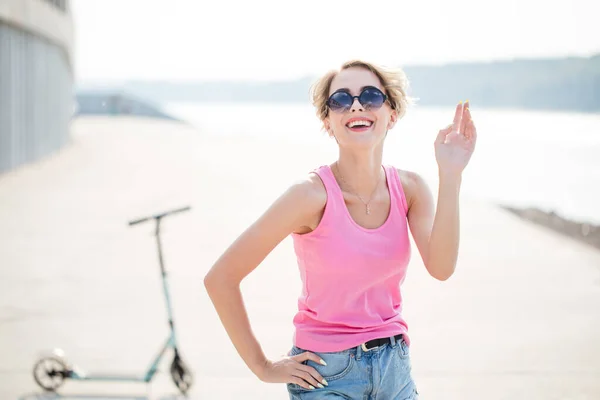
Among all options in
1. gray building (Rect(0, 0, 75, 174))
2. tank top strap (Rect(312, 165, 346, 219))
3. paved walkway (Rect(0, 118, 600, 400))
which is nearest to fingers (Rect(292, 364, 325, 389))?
tank top strap (Rect(312, 165, 346, 219))

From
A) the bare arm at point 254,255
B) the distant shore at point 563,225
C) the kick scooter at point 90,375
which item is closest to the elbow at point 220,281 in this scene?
the bare arm at point 254,255

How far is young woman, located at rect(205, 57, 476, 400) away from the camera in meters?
2.10

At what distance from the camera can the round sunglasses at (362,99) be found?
2.21 meters

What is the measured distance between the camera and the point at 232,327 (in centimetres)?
218

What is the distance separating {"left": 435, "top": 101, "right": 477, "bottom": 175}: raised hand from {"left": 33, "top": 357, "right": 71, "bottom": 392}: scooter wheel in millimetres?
3128

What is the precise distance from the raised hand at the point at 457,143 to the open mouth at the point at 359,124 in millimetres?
214

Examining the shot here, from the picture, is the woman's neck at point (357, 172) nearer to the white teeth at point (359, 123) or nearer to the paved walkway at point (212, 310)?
the white teeth at point (359, 123)

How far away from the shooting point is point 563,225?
1255cm

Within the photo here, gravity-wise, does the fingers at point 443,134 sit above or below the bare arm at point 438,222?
above

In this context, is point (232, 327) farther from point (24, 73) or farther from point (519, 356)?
point (24, 73)

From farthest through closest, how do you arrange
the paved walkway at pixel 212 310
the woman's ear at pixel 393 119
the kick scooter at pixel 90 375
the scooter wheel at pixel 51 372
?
the paved walkway at pixel 212 310 → the scooter wheel at pixel 51 372 → the kick scooter at pixel 90 375 → the woman's ear at pixel 393 119

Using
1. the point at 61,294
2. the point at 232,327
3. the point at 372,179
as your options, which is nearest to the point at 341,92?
the point at 372,179

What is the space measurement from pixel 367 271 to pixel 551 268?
712 cm

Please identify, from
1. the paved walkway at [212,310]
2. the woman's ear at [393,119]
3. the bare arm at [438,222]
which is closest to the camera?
the bare arm at [438,222]
